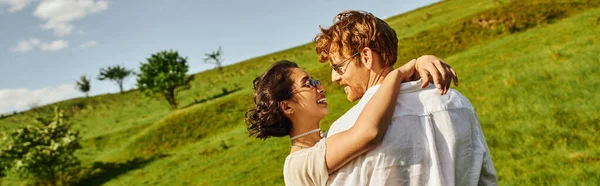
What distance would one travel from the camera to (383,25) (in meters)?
2.74

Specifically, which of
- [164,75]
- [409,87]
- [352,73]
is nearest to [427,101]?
[409,87]

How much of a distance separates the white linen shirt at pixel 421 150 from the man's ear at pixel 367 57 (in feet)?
1.02

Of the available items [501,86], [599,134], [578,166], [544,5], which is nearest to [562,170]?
[578,166]

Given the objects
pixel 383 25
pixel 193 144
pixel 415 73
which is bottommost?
pixel 193 144

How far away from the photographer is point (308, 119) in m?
3.27

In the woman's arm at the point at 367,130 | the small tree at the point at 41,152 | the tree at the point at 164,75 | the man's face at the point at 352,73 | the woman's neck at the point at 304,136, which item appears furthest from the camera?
the tree at the point at 164,75

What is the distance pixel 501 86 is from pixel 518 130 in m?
4.59

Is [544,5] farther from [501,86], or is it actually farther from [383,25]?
[383,25]

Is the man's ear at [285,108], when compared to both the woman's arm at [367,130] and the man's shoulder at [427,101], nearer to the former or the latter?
the woman's arm at [367,130]

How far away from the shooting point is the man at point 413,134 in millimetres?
2398

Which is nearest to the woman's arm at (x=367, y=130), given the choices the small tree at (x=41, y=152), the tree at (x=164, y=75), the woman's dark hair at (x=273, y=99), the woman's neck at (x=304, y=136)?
the woman's neck at (x=304, y=136)

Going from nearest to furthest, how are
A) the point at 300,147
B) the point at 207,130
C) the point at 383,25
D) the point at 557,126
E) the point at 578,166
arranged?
the point at 383,25
the point at 300,147
the point at 578,166
the point at 557,126
the point at 207,130

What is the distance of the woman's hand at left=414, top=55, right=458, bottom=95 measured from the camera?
2.55 metres

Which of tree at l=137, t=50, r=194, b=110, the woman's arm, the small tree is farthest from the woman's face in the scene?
tree at l=137, t=50, r=194, b=110
